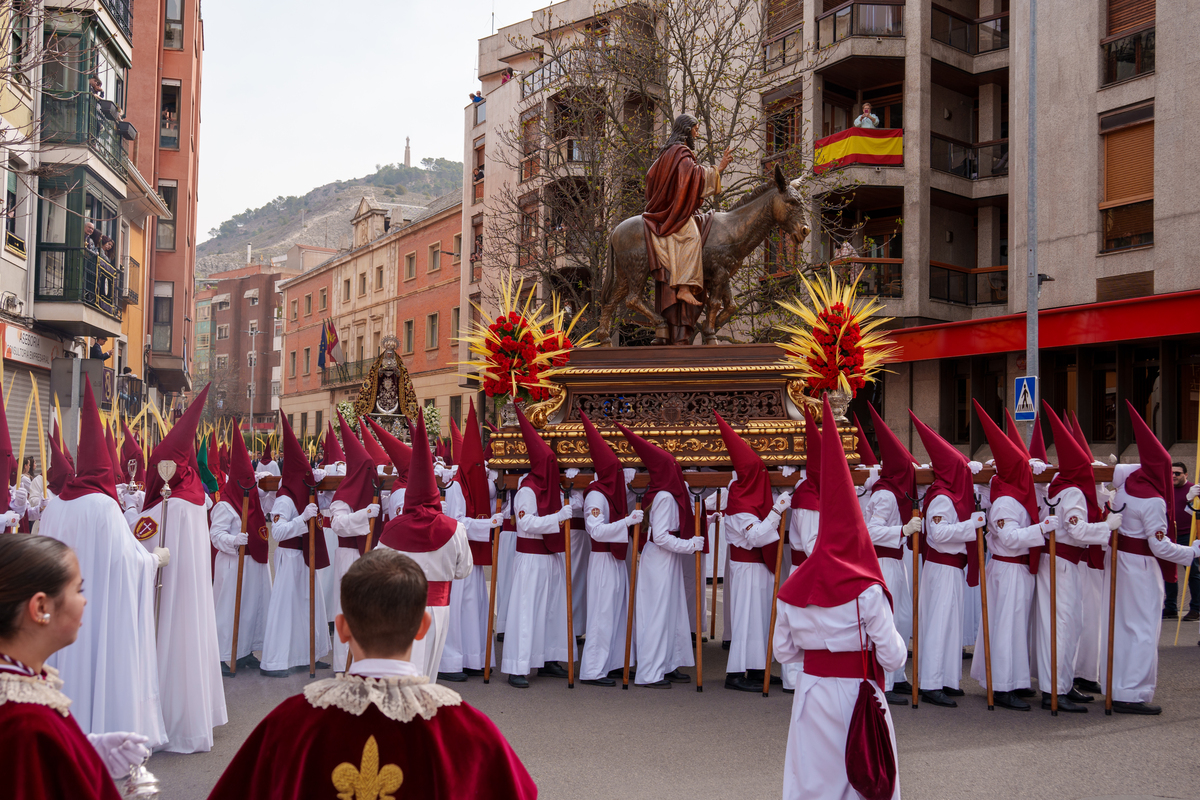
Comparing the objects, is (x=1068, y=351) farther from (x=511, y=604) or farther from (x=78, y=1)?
(x=78, y=1)

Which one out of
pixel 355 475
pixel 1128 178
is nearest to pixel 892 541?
pixel 355 475

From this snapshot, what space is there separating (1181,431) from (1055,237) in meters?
4.30

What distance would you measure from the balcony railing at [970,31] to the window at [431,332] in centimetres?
2528

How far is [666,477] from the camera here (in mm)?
8148

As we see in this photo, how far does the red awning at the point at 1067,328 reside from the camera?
55.1 feet

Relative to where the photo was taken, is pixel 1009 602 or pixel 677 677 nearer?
pixel 1009 602

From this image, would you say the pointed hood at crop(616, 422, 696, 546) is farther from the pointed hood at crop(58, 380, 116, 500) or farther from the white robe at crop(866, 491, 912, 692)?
the pointed hood at crop(58, 380, 116, 500)

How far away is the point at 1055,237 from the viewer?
19.2 metres

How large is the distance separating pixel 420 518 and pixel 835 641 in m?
2.85

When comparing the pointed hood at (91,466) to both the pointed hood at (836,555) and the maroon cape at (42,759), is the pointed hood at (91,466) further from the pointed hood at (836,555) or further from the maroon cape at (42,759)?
the pointed hood at (836,555)

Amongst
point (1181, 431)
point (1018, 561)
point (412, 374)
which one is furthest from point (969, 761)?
point (412, 374)

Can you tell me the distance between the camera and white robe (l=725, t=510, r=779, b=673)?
7941 mm

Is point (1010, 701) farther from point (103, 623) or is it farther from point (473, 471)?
point (103, 623)

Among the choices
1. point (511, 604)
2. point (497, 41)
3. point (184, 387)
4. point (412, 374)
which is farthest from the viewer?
point (412, 374)
